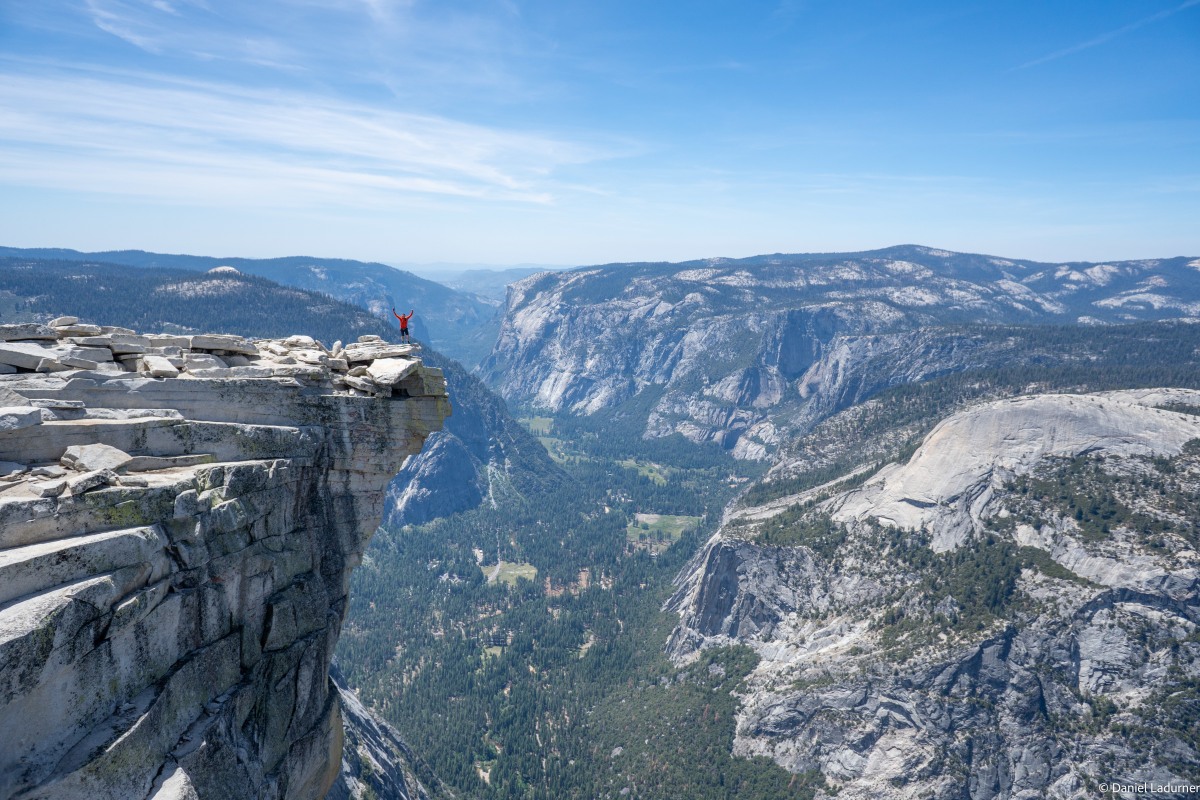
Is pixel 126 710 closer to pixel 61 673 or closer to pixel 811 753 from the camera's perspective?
pixel 61 673

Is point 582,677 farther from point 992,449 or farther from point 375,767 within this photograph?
point 992,449

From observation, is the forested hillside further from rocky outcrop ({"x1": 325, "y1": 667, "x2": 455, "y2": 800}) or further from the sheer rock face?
rocky outcrop ({"x1": 325, "y1": 667, "x2": 455, "y2": 800})

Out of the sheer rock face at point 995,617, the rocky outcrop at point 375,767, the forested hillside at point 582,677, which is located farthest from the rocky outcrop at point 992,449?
the rocky outcrop at point 375,767

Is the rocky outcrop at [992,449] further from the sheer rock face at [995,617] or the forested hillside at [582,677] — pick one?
the forested hillside at [582,677]

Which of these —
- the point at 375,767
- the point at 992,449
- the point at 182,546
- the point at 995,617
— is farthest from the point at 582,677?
the point at 182,546

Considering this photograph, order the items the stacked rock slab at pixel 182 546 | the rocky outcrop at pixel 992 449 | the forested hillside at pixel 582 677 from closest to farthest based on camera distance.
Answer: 1. the stacked rock slab at pixel 182 546
2. the forested hillside at pixel 582 677
3. the rocky outcrop at pixel 992 449

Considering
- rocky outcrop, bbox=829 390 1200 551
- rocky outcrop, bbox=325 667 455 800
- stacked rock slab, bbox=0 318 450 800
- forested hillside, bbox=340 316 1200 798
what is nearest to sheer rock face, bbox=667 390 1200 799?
rocky outcrop, bbox=829 390 1200 551
